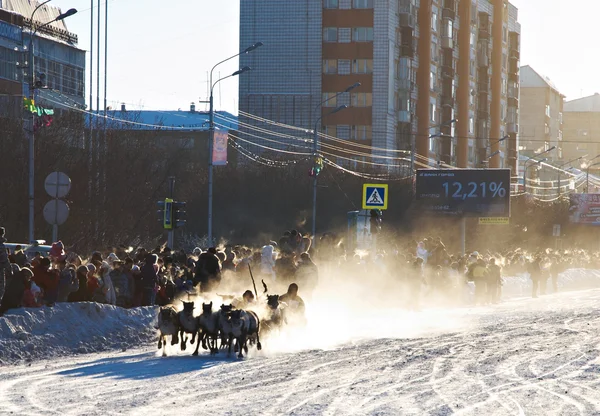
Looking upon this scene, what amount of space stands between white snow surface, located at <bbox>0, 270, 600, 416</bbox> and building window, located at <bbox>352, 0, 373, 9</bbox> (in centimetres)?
5670

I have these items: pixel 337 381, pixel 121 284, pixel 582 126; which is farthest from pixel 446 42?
pixel 582 126

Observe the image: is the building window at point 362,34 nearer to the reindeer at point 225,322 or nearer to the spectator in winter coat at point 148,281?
the spectator in winter coat at point 148,281

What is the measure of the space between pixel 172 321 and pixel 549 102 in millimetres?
143156

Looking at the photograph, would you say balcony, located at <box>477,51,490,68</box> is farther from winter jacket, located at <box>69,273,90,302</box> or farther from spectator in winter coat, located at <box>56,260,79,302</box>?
spectator in winter coat, located at <box>56,260,79,302</box>

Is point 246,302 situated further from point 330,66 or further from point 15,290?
point 330,66

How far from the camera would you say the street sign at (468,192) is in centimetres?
5125

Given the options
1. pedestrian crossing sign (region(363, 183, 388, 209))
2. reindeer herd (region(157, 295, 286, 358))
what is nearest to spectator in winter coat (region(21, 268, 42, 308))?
reindeer herd (region(157, 295, 286, 358))

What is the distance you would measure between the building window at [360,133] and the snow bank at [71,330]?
60690 millimetres

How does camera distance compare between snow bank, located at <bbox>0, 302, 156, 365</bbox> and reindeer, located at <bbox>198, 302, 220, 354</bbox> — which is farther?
reindeer, located at <bbox>198, 302, 220, 354</bbox>

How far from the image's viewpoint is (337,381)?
16312 millimetres

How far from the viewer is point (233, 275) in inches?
1033

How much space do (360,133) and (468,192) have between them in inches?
1267

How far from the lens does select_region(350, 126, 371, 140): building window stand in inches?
3270

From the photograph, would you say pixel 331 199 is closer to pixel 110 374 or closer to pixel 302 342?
pixel 302 342
